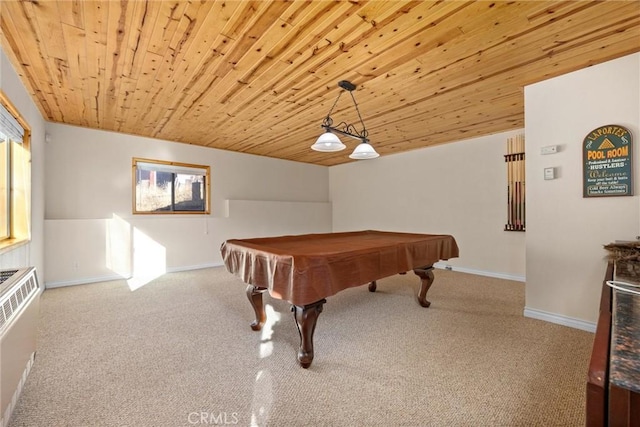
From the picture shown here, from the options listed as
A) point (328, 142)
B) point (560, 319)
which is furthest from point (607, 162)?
point (328, 142)

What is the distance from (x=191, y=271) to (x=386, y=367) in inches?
160

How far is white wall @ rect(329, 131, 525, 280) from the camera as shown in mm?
4375

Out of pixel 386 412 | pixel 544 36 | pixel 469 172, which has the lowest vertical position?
pixel 386 412

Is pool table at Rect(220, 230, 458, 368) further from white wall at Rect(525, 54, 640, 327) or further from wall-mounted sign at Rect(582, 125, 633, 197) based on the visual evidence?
wall-mounted sign at Rect(582, 125, 633, 197)

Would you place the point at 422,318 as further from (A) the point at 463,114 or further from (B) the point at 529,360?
(A) the point at 463,114

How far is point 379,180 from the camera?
610 centimetres

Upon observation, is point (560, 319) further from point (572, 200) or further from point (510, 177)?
point (510, 177)

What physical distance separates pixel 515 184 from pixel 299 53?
3.80 m

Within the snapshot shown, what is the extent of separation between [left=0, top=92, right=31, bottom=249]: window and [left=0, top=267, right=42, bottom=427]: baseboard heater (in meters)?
1.29

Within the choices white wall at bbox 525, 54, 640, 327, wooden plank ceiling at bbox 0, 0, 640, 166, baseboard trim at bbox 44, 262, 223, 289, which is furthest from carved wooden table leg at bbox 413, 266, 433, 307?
baseboard trim at bbox 44, 262, 223, 289

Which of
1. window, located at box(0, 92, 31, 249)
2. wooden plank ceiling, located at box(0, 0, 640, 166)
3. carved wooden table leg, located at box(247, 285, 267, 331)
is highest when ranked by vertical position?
wooden plank ceiling, located at box(0, 0, 640, 166)

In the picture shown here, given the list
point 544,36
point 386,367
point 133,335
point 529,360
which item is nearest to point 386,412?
point 386,367

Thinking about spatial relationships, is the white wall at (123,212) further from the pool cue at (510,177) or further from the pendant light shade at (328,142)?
the pool cue at (510,177)

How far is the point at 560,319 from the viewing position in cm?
254
